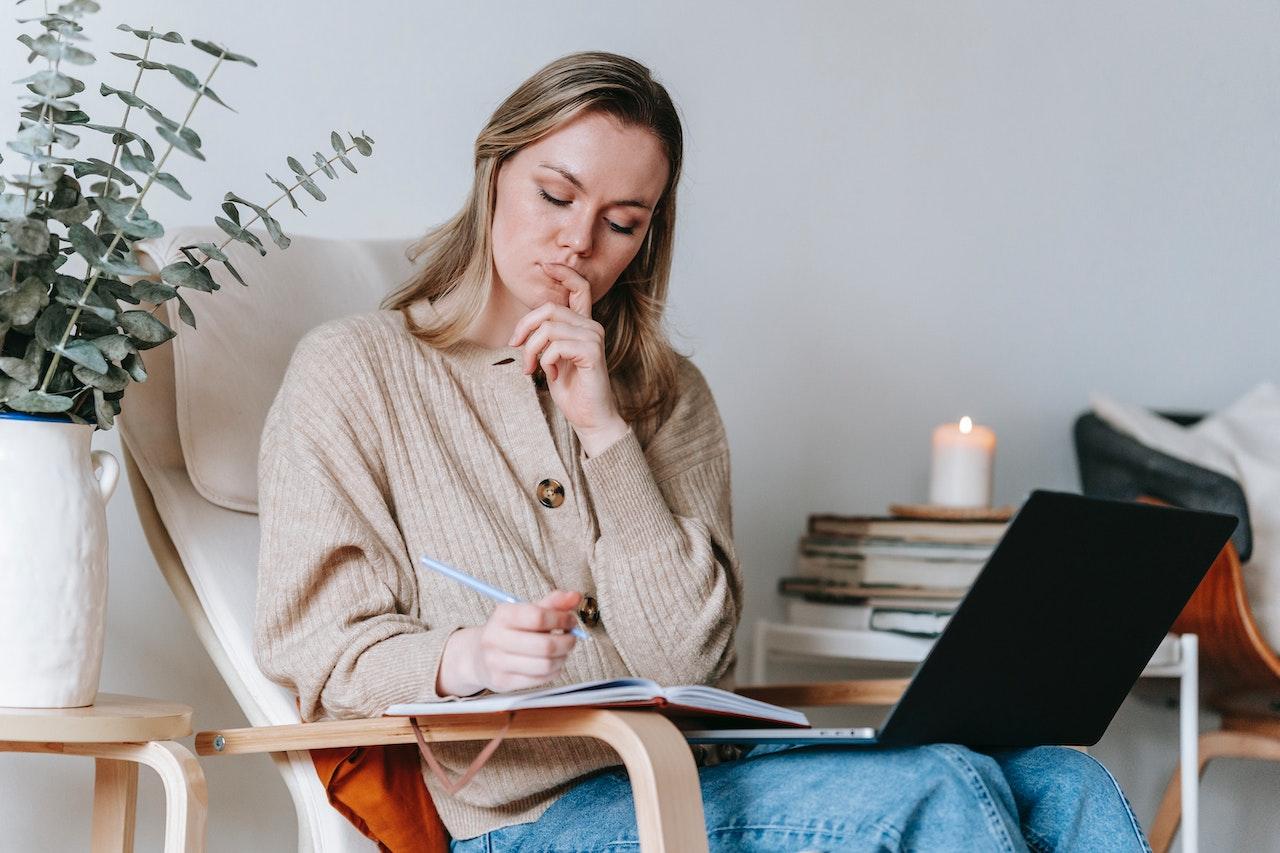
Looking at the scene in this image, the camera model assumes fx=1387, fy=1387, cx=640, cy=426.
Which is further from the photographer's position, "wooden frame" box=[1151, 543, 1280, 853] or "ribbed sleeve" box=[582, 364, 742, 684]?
"wooden frame" box=[1151, 543, 1280, 853]

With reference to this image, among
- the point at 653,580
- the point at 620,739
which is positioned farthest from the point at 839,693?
the point at 620,739

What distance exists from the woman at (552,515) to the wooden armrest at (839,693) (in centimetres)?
12

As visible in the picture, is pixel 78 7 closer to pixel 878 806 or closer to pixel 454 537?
pixel 454 537

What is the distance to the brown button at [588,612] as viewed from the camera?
1294 mm

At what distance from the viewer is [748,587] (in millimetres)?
2154

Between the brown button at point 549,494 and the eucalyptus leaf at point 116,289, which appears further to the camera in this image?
the brown button at point 549,494

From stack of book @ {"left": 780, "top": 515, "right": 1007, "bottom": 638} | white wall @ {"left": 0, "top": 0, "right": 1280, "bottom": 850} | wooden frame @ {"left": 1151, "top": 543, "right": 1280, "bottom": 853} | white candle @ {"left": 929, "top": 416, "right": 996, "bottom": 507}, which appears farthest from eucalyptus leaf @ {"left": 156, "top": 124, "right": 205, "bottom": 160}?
wooden frame @ {"left": 1151, "top": 543, "right": 1280, "bottom": 853}

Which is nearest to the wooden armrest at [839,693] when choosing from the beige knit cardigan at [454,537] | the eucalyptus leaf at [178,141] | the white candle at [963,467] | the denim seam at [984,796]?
the beige knit cardigan at [454,537]

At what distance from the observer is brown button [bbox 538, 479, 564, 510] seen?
1331 mm

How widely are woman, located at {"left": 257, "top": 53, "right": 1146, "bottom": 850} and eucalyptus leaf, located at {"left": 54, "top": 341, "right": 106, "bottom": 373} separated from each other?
174 millimetres

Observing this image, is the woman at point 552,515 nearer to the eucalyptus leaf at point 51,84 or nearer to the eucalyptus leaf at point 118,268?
the eucalyptus leaf at point 118,268

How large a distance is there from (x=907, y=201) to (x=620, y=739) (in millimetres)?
1468

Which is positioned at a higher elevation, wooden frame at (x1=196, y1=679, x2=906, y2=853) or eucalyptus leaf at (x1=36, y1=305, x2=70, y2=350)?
eucalyptus leaf at (x1=36, y1=305, x2=70, y2=350)

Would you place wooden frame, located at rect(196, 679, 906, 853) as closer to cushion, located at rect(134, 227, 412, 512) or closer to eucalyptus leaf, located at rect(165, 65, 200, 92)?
cushion, located at rect(134, 227, 412, 512)
